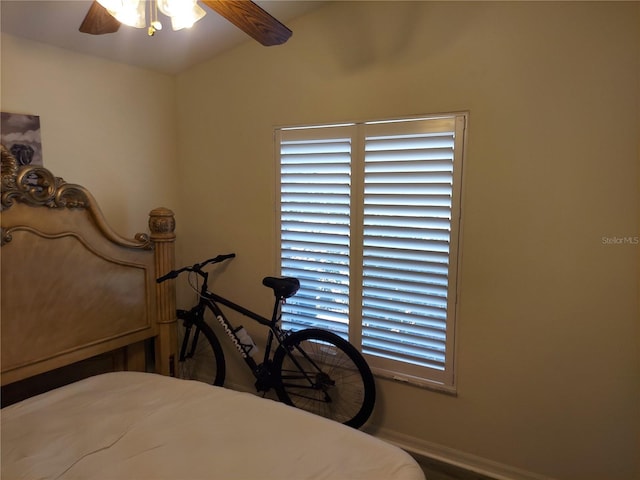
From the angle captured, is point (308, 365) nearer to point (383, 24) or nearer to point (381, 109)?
point (381, 109)

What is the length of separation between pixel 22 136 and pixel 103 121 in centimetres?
46

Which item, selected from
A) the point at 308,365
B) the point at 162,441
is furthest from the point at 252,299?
the point at 162,441

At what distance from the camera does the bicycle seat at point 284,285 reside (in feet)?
7.45

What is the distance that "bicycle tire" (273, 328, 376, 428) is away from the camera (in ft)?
7.64

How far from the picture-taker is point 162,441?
138 centimetres

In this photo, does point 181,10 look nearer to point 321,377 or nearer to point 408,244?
point 408,244

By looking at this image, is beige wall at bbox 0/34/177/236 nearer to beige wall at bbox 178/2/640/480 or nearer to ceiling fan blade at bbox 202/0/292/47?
beige wall at bbox 178/2/640/480

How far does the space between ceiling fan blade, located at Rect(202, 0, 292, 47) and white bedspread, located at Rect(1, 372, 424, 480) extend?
141 centimetres

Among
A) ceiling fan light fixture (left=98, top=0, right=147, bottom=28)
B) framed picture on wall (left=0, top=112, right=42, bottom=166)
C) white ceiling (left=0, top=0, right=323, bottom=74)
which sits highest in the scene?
white ceiling (left=0, top=0, right=323, bottom=74)

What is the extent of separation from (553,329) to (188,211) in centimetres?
235

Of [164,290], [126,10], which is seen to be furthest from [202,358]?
[126,10]

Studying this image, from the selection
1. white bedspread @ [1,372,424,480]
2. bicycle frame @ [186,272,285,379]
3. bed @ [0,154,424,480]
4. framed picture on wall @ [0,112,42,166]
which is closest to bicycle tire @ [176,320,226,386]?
bicycle frame @ [186,272,285,379]

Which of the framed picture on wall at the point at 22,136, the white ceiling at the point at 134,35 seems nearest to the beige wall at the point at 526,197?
the white ceiling at the point at 134,35

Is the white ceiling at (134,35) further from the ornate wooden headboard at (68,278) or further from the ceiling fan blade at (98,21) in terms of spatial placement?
Answer: the ornate wooden headboard at (68,278)
